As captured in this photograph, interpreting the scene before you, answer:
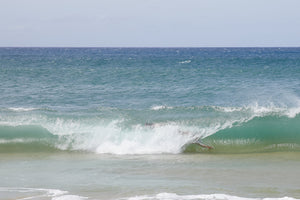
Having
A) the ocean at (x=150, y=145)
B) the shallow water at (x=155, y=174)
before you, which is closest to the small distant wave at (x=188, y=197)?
the ocean at (x=150, y=145)

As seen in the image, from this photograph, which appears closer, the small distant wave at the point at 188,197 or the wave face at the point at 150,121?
the small distant wave at the point at 188,197

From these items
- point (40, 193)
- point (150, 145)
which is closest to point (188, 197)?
point (40, 193)

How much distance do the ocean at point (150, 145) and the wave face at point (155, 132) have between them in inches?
1.3

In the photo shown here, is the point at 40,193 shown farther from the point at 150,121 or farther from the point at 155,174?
the point at 150,121

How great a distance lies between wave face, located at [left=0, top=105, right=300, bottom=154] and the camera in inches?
512

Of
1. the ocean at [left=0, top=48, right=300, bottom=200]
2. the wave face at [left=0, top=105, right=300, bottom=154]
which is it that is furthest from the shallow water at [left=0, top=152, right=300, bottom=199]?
the wave face at [left=0, top=105, right=300, bottom=154]

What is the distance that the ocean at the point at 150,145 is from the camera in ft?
28.2

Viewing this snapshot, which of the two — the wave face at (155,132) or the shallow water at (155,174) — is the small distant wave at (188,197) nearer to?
the shallow water at (155,174)

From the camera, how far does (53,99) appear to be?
20828 mm

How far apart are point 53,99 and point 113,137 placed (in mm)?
8116

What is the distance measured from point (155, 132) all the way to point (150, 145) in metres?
0.82

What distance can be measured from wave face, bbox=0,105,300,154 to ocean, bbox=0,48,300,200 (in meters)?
0.03

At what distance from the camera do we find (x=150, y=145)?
1298 centimetres

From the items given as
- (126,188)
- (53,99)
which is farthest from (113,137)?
(53,99)
